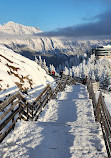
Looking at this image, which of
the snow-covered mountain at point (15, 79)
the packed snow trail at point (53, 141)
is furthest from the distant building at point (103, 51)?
the packed snow trail at point (53, 141)

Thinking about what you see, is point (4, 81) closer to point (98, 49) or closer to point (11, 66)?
point (11, 66)

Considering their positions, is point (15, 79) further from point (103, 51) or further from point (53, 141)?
point (103, 51)

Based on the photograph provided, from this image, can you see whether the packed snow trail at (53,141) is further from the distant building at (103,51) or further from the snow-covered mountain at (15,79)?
the distant building at (103,51)

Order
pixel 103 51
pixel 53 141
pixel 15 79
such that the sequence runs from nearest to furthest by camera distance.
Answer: pixel 53 141, pixel 15 79, pixel 103 51

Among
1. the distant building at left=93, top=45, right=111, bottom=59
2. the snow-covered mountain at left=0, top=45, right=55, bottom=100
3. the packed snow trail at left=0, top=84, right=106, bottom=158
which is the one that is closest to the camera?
the packed snow trail at left=0, top=84, right=106, bottom=158

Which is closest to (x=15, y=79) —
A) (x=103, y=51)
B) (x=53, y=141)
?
(x=53, y=141)

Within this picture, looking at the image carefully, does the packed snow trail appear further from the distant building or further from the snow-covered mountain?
the distant building

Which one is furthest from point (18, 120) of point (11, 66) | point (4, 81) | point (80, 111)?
point (11, 66)

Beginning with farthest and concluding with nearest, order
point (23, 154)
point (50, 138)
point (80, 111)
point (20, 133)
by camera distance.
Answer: point (80, 111) → point (20, 133) → point (50, 138) → point (23, 154)

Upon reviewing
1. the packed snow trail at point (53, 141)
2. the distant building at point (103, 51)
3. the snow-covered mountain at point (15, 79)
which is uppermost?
the snow-covered mountain at point (15, 79)

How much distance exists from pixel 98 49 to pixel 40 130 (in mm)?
148229

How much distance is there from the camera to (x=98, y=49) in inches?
5714

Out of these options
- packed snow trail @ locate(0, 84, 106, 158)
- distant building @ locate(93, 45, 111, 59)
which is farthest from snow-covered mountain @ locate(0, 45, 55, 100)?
distant building @ locate(93, 45, 111, 59)

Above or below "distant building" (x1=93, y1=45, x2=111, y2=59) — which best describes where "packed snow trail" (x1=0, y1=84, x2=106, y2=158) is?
above
